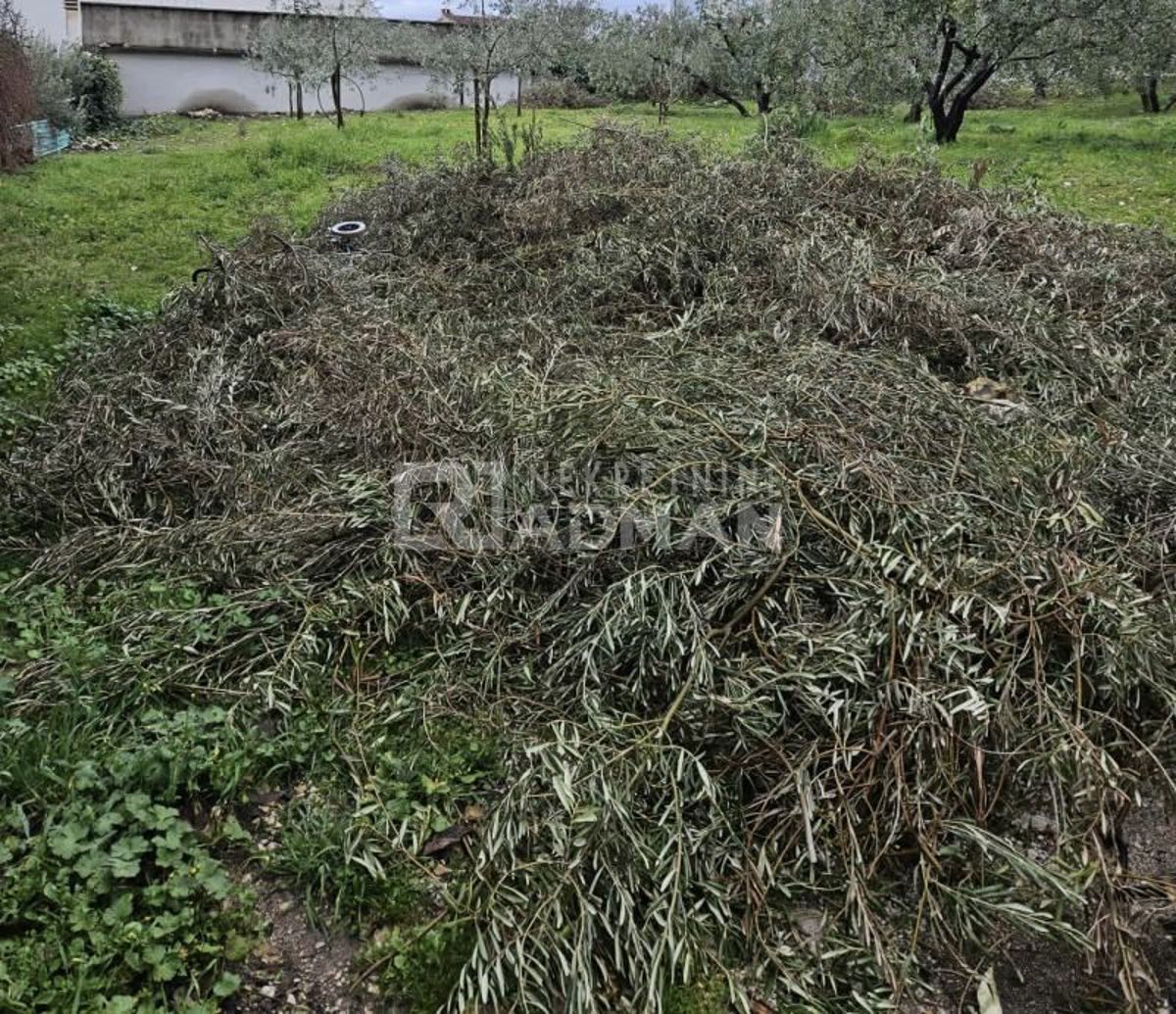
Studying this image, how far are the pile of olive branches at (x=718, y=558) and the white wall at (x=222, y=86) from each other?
62.7ft

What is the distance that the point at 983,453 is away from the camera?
119 inches

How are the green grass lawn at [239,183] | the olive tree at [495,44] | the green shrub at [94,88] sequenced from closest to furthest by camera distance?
1. the green grass lawn at [239,183]
2. the olive tree at [495,44]
3. the green shrub at [94,88]

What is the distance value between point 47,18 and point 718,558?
71.8 ft

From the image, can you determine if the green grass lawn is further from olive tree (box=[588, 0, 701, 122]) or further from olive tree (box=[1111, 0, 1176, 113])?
olive tree (box=[588, 0, 701, 122])

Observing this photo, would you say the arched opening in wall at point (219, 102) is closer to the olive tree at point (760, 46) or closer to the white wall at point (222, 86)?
the white wall at point (222, 86)

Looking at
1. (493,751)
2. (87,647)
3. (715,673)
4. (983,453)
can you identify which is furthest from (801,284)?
(87,647)

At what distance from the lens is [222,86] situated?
2161 centimetres

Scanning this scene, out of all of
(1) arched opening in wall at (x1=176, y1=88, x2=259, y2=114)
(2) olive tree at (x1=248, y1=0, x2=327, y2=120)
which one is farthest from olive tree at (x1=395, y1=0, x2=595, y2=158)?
(1) arched opening in wall at (x1=176, y1=88, x2=259, y2=114)

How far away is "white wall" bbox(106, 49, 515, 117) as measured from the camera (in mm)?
20594

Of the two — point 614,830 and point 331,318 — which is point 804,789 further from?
point 331,318

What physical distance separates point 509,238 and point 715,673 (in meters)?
4.47

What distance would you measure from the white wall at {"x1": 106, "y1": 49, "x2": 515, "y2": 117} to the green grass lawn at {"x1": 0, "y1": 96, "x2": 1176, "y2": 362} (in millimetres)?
6664

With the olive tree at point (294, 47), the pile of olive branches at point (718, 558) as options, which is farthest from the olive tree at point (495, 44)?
the pile of olive branches at point (718, 558)

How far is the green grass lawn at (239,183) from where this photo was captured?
6596mm
